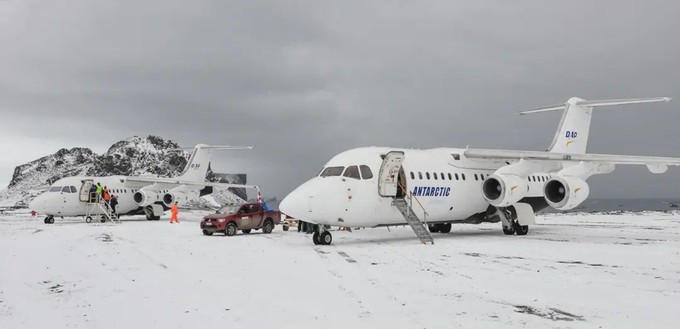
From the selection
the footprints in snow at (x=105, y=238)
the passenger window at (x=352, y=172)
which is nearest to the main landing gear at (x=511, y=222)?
the passenger window at (x=352, y=172)

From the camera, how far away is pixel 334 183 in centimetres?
1677

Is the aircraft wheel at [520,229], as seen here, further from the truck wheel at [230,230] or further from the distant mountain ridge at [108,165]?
the distant mountain ridge at [108,165]

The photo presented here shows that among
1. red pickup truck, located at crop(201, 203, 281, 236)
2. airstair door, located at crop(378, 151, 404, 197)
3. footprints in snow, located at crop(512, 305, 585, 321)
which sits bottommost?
footprints in snow, located at crop(512, 305, 585, 321)

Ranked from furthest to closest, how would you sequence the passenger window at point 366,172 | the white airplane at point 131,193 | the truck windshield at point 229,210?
1. the white airplane at point 131,193
2. the truck windshield at point 229,210
3. the passenger window at point 366,172

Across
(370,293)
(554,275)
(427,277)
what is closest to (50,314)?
(370,293)

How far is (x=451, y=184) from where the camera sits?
20203mm

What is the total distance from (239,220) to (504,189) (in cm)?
1048

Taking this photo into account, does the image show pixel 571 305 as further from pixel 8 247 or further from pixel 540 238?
pixel 8 247

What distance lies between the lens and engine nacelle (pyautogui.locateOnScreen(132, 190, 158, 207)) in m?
34.6

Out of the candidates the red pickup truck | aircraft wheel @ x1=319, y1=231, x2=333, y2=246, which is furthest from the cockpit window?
the red pickup truck

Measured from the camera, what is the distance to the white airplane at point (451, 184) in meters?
16.8

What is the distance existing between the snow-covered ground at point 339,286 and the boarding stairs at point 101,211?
15510mm

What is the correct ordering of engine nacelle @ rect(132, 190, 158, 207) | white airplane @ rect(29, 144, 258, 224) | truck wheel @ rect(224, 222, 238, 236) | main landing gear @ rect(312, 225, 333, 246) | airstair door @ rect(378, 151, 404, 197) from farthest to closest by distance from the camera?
engine nacelle @ rect(132, 190, 158, 207) → white airplane @ rect(29, 144, 258, 224) → truck wheel @ rect(224, 222, 238, 236) → airstair door @ rect(378, 151, 404, 197) → main landing gear @ rect(312, 225, 333, 246)

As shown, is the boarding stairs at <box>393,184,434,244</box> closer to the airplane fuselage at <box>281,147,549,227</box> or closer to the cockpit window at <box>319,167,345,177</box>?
the airplane fuselage at <box>281,147,549,227</box>
